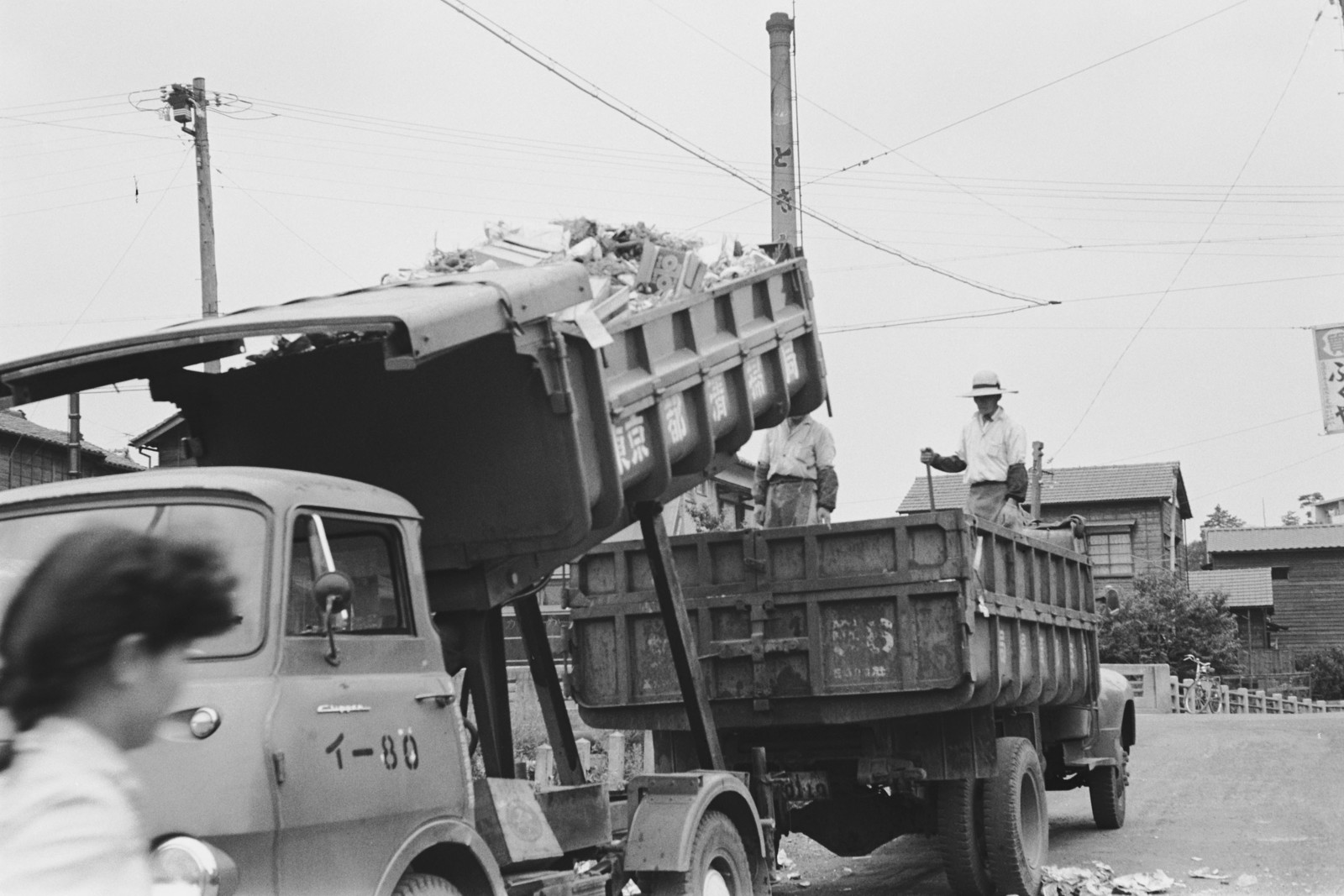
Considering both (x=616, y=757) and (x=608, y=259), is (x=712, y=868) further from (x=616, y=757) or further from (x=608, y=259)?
(x=616, y=757)

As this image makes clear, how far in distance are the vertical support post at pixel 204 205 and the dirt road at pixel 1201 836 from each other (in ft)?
44.4

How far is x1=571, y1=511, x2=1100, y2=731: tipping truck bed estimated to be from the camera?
321 inches

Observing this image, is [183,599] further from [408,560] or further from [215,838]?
[408,560]

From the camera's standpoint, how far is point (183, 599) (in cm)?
227

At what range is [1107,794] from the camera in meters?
12.2

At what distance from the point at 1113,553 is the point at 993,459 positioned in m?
42.5

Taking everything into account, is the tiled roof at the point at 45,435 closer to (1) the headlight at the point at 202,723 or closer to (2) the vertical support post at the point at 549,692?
(2) the vertical support post at the point at 549,692

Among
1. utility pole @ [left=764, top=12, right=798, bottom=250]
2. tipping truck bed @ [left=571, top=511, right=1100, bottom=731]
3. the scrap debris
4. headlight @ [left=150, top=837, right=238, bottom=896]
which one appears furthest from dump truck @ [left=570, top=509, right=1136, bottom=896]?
utility pole @ [left=764, top=12, right=798, bottom=250]

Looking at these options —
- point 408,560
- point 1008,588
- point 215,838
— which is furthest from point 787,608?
point 215,838

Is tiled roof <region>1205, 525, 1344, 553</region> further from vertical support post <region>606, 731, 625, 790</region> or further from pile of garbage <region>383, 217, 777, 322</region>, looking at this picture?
pile of garbage <region>383, 217, 777, 322</region>

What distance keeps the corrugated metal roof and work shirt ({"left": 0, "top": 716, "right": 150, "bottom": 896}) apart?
48007 millimetres

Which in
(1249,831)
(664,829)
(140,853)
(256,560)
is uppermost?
(256,560)

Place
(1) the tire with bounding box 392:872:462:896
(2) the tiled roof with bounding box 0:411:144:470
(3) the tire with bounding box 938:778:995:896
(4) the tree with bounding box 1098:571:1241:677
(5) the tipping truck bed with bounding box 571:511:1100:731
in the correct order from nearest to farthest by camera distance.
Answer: (1) the tire with bounding box 392:872:462:896, (5) the tipping truck bed with bounding box 571:511:1100:731, (3) the tire with bounding box 938:778:995:896, (2) the tiled roof with bounding box 0:411:144:470, (4) the tree with bounding box 1098:571:1241:677

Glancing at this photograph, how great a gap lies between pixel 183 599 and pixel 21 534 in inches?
113
